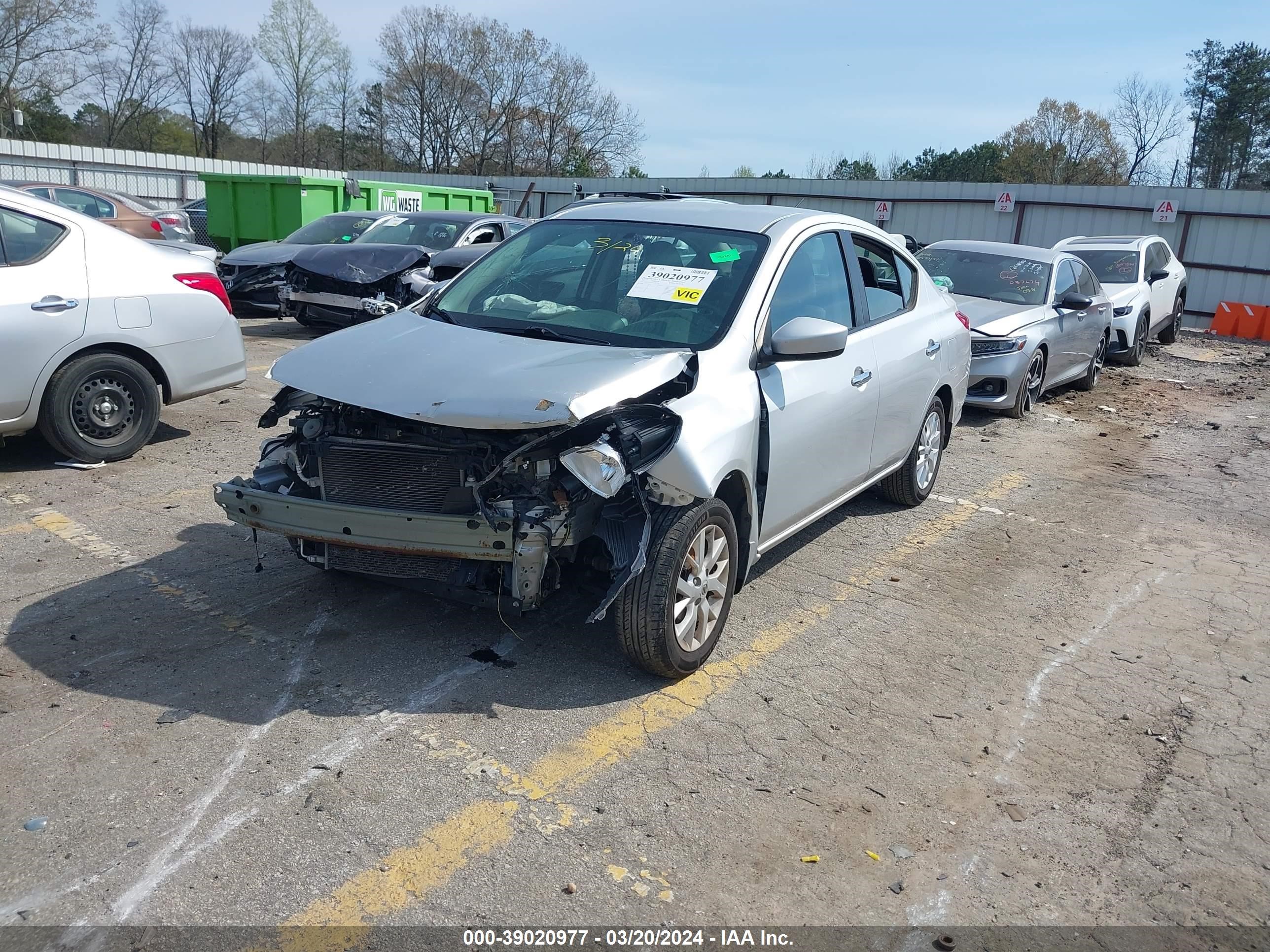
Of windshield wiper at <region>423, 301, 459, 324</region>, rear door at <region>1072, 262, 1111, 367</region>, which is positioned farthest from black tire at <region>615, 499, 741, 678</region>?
rear door at <region>1072, 262, 1111, 367</region>

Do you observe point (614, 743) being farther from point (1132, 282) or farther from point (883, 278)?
point (1132, 282)

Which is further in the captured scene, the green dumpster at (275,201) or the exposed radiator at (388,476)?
the green dumpster at (275,201)

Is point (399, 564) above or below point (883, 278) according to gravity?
below

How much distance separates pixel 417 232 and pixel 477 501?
34.8ft

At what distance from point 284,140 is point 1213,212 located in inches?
2339

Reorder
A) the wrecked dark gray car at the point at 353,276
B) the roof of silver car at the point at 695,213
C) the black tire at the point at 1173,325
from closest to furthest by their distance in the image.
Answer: the roof of silver car at the point at 695,213 < the wrecked dark gray car at the point at 353,276 < the black tire at the point at 1173,325

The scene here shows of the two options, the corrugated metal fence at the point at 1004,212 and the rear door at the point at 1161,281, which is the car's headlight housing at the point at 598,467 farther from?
the corrugated metal fence at the point at 1004,212

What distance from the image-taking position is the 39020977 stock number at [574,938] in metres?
2.67

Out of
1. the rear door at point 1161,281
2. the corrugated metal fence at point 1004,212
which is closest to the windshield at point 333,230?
the corrugated metal fence at point 1004,212

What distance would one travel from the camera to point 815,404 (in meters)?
4.71

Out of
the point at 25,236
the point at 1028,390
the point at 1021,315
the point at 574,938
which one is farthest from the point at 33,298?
the point at 1028,390

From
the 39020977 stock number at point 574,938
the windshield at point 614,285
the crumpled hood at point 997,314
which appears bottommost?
the 39020977 stock number at point 574,938

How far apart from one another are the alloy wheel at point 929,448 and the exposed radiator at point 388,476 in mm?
3569

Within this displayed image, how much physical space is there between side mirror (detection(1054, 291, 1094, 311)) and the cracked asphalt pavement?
194 inches
